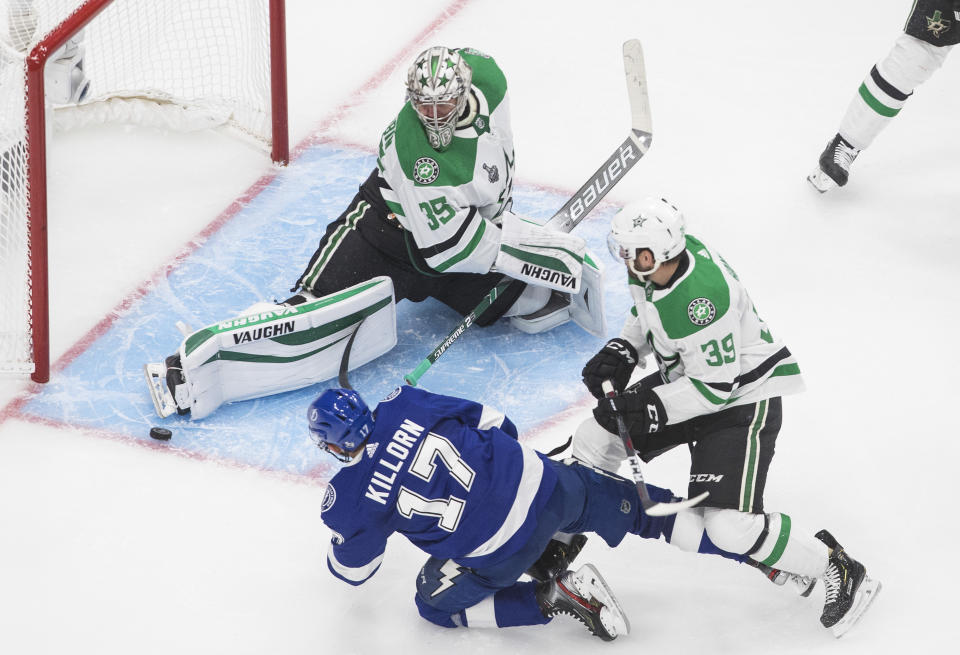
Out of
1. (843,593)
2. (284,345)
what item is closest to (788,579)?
(843,593)

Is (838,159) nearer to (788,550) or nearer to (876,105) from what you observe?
(876,105)

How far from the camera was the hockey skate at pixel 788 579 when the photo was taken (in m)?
3.36

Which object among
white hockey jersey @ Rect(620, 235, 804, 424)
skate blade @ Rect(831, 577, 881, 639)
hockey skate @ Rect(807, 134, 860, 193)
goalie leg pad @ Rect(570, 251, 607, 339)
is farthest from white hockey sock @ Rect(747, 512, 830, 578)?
hockey skate @ Rect(807, 134, 860, 193)

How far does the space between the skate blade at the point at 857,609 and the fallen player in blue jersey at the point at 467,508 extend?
0.97 feet

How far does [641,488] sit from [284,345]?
126cm

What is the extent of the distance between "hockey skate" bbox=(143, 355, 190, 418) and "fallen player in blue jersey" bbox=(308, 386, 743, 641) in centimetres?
95

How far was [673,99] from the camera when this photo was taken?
18.2 feet

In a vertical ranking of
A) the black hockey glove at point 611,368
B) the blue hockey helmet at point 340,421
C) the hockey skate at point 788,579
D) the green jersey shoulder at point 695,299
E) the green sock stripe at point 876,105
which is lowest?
the hockey skate at point 788,579

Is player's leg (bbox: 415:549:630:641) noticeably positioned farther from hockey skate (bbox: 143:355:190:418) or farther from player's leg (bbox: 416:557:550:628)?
hockey skate (bbox: 143:355:190:418)

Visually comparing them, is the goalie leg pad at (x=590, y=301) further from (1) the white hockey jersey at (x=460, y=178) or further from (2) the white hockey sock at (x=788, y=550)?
(2) the white hockey sock at (x=788, y=550)

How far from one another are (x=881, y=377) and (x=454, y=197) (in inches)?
56.2

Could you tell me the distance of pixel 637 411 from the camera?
10.9 ft

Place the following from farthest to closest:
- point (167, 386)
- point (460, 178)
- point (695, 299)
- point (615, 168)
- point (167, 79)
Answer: point (167, 79) < point (615, 168) < point (167, 386) < point (460, 178) < point (695, 299)

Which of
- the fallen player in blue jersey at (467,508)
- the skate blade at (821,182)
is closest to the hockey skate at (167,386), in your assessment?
the fallen player in blue jersey at (467,508)
